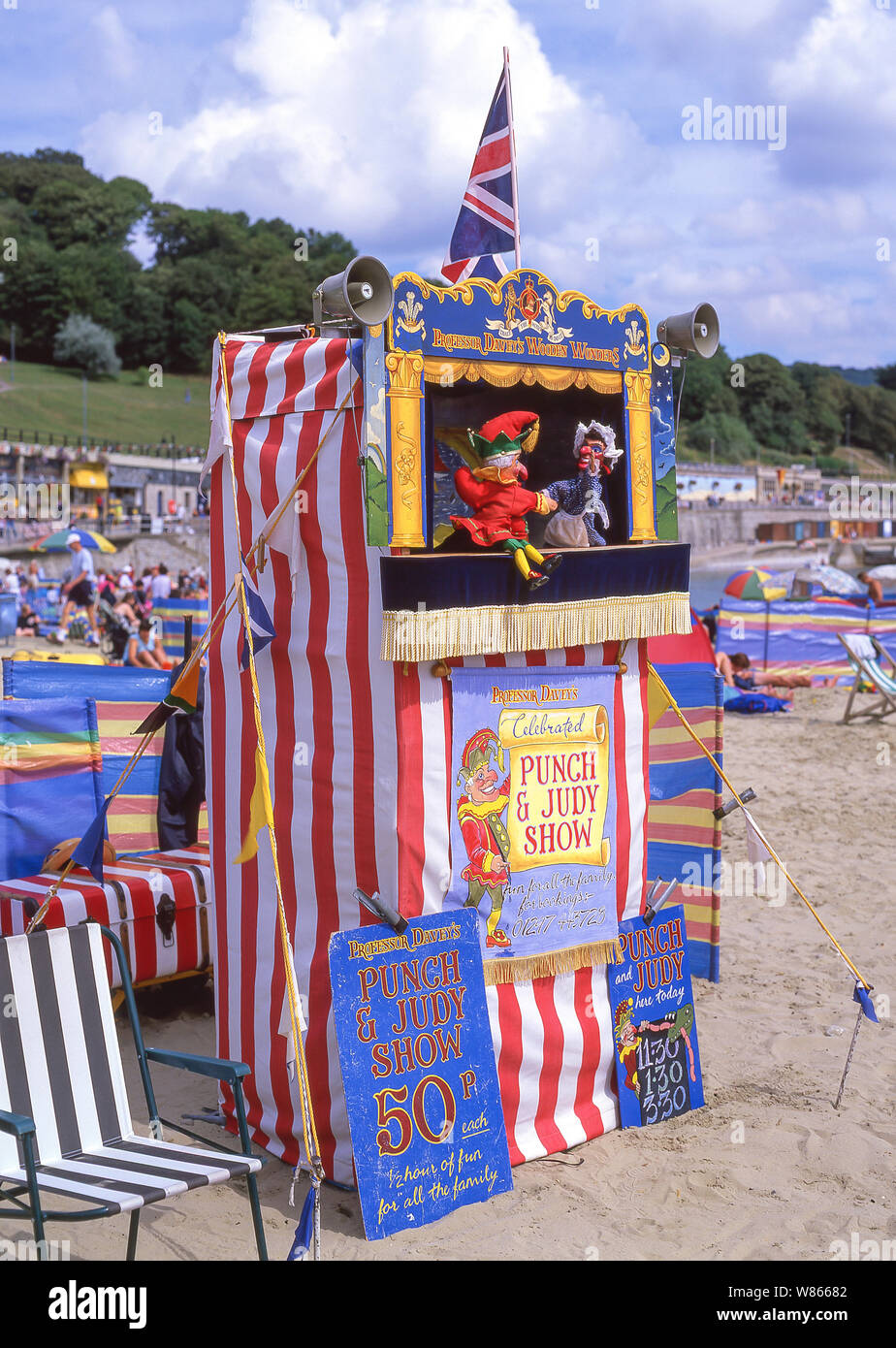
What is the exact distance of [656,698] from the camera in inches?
237

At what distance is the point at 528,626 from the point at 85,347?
346 feet

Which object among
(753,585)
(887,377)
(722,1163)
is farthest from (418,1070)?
(887,377)

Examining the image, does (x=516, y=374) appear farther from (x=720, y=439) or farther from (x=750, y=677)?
(x=720, y=439)

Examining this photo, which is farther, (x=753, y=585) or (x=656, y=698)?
(x=753, y=585)

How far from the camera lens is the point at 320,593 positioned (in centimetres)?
466

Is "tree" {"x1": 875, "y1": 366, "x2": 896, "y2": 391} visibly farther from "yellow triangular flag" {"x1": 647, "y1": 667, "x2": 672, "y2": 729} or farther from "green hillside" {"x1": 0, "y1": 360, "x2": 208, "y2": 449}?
"yellow triangular flag" {"x1": 647, "y1": 667, "x2": 672, "y2": 729}

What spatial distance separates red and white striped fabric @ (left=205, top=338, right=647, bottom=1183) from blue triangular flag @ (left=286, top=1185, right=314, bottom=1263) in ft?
2.60

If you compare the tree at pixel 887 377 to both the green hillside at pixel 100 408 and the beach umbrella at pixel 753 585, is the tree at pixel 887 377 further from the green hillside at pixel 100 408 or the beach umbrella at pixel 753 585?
the beach umbrella at pixel 753 585

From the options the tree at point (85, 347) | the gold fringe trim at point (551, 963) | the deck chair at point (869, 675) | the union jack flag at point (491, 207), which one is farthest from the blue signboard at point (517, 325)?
the tree at point (85, 347)

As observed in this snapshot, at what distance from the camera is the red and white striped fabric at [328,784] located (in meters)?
4.48

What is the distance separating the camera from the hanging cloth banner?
464 centimetres

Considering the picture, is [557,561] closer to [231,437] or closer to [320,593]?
[320,593]

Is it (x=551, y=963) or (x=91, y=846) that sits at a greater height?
(x=91, y=846)

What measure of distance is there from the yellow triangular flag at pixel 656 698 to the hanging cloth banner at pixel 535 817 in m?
0.50
